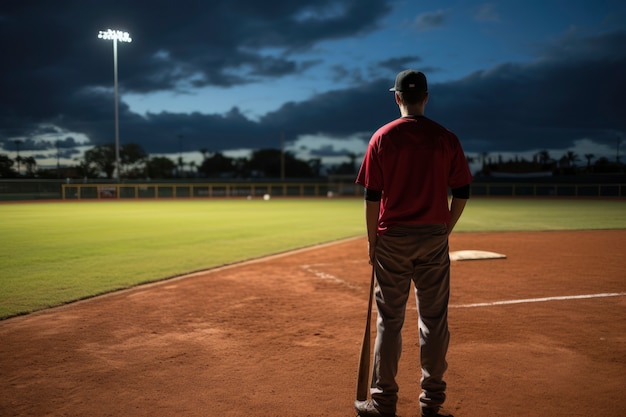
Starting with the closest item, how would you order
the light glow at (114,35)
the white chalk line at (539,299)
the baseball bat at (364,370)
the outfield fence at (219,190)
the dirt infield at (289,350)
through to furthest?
the baseball bat at (364,370) → the dirt infield at (289,350) → the white chalk line at (539,299) → the light glow at (114,35) → the outfield fence at (219,190)

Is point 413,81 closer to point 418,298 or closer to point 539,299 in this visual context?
point 418,298

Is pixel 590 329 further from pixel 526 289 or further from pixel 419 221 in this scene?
pixel 419 221

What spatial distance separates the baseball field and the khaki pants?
33cm

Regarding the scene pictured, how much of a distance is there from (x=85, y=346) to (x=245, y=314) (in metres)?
1.89

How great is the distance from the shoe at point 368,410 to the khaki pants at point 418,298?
0.15ft

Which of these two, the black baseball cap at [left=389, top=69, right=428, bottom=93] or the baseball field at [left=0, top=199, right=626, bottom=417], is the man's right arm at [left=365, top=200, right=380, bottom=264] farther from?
the baseball field at [left=0, top=199, right=626, bottom=417]

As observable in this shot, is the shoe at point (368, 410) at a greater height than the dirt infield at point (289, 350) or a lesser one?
greater

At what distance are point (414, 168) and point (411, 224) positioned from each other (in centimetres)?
37

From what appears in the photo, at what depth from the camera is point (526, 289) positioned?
7.43 meters

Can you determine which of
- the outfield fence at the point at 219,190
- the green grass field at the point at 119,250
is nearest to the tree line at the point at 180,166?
the outfield fence at the point at 219,190

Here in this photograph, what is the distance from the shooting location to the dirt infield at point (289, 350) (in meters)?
3.59

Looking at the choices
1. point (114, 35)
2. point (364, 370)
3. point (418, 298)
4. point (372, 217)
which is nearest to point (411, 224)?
point (372, 217)

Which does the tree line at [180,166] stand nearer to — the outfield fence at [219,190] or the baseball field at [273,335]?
the outfield fence at [219,190]

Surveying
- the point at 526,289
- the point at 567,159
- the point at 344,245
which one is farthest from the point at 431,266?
the point at 567,159
